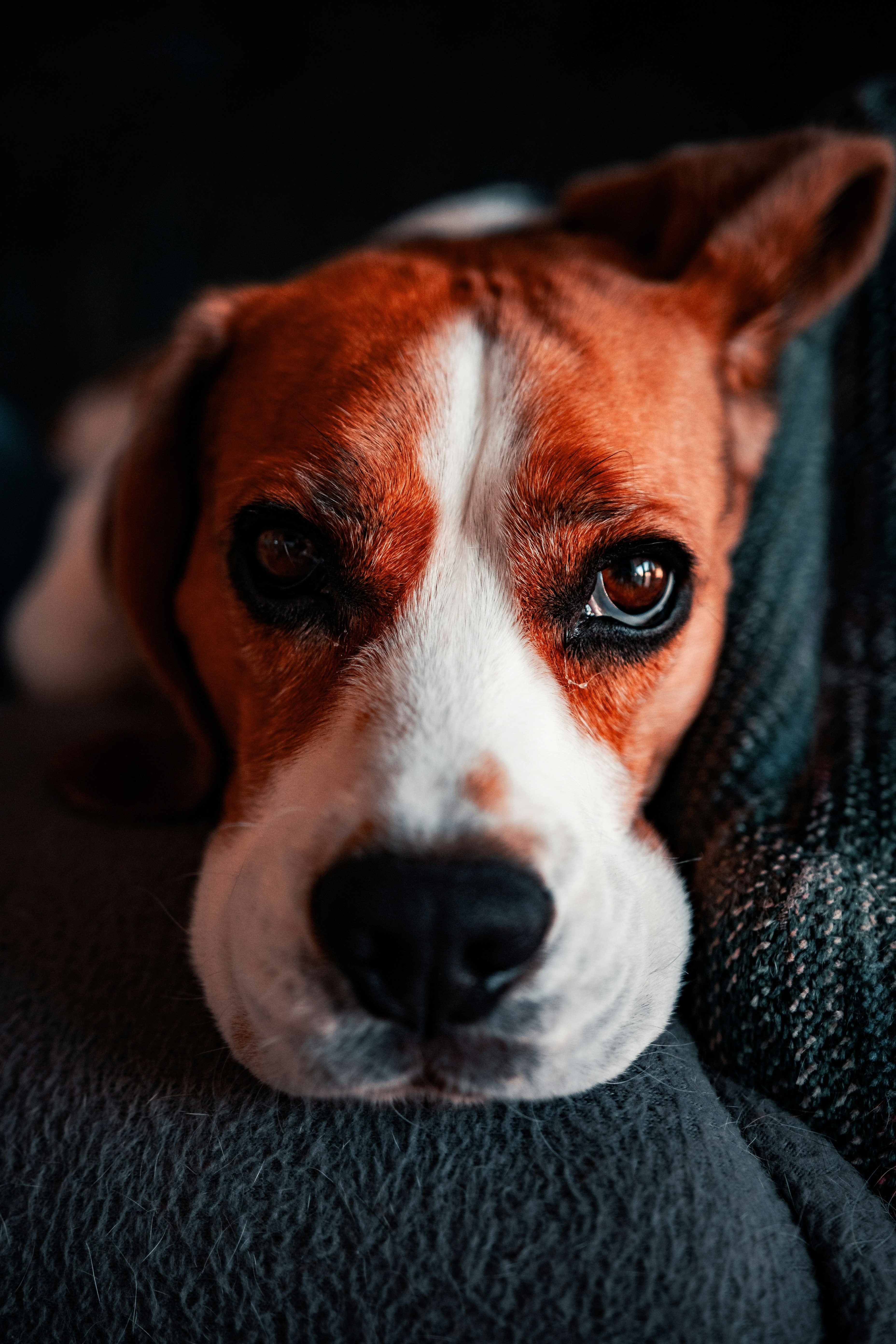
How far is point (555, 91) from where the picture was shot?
3.65m

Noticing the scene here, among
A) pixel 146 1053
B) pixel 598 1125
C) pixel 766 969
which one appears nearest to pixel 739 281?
pixel 766 969

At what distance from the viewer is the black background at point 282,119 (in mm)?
3281

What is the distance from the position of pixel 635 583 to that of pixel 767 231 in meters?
0.93

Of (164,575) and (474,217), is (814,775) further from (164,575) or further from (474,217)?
(474,217)

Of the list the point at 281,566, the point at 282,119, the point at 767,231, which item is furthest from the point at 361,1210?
the point at 282,119

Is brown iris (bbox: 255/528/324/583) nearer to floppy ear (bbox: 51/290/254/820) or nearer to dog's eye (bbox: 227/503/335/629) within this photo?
dog's eye (bbox: 227/503/335/629)

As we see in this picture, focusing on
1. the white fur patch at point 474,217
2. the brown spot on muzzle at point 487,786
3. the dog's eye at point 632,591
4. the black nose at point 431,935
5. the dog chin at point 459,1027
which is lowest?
the dog chin at point 459,1027

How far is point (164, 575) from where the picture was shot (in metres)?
1.91

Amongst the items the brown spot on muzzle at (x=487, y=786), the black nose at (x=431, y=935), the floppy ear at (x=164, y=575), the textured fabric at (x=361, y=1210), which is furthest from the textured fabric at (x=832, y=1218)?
the floppy ear at (x=164, y=575)

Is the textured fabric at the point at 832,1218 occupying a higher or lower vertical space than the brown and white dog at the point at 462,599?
lower

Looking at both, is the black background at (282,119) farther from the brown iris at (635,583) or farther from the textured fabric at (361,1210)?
the textured fabric at (361,1210)

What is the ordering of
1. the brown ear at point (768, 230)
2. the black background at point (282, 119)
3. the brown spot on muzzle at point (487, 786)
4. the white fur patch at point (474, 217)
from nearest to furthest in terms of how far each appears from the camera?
the brown spot on muzzle at point (487, 786) → the brown ear at point (768, 230) → the white fur patch at point (474, 217) → the black background at point (282, 119)

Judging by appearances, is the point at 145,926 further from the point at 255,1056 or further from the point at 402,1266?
the point at 402,1266

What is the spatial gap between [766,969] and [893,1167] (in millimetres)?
301
